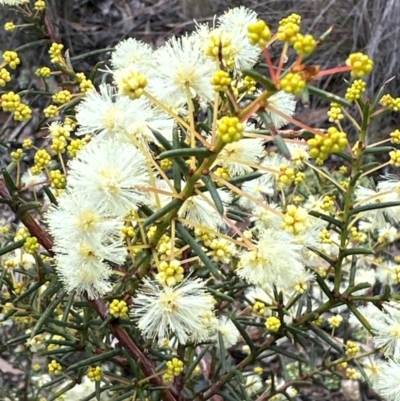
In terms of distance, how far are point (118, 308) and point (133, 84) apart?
45cm

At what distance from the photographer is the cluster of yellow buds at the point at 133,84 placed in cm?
85

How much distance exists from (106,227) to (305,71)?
15.2 inches

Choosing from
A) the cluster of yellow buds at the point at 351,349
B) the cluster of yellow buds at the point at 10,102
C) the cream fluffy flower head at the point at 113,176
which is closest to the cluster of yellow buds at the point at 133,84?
the cream fluffy flower head at the point at 113,176

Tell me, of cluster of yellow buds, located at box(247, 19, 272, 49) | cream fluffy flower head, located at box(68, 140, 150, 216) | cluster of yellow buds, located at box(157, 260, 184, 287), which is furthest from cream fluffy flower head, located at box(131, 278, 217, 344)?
cluster of yellow buds, located at box(247, 19, 272, 49)

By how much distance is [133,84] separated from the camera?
85cm

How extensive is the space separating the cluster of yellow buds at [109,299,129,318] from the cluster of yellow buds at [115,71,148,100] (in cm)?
43

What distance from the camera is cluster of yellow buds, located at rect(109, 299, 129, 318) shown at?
1141 mm

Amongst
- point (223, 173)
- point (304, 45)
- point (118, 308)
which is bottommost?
point (118, 308)

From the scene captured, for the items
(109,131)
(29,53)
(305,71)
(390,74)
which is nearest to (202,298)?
(109,131)

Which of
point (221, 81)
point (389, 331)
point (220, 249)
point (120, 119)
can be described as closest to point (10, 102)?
point (120, 119)

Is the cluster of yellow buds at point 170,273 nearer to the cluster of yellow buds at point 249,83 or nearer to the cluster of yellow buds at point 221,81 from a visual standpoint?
the cluster of yellow buds at point 221,81

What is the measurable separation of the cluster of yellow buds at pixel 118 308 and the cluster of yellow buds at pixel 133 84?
43 cm

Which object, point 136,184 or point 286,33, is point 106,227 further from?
point 286,33

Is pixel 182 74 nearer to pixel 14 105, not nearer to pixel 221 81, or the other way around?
pixel 221 81
